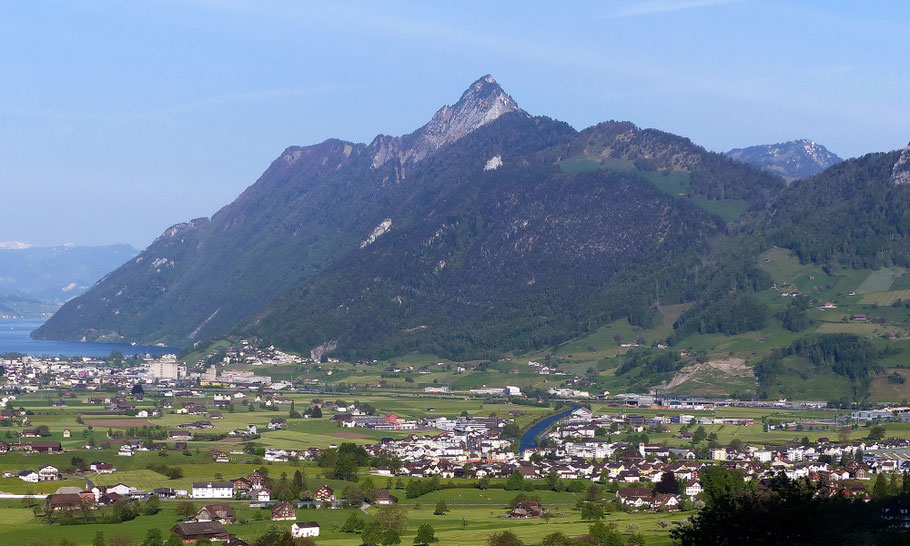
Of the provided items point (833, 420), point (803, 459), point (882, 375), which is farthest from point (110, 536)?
point (882, 375)

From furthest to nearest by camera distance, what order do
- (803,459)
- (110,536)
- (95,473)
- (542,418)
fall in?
(542,418)
(803,459)
(95,473)
(110,536)

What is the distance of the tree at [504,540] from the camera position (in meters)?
70.9

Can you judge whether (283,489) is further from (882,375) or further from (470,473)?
(882,375)

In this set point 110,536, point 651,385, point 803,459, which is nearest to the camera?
point 110,536

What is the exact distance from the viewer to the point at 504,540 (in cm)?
7125

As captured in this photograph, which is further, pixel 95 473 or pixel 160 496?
pixel 95 473

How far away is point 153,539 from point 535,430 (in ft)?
256

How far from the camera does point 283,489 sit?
93.9 m

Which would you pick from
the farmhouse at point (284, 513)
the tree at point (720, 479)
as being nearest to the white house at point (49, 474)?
the farmhouse at point (284, 513)

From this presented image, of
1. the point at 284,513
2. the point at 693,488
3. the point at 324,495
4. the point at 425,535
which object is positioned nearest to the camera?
the point at 425,535

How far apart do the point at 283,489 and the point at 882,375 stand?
309 ft

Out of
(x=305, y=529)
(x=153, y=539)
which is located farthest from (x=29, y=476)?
(x=153, y=539)

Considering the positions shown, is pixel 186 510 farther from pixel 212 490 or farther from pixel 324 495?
pixel 324 495

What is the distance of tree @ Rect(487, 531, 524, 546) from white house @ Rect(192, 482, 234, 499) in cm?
2741
